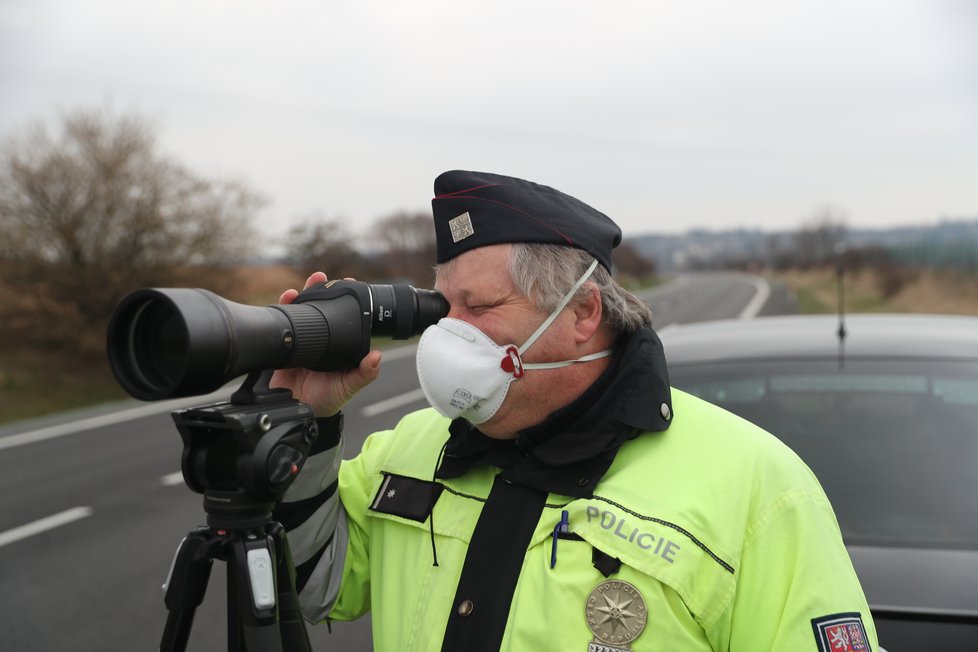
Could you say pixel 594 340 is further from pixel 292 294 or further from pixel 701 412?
pixel 292 294

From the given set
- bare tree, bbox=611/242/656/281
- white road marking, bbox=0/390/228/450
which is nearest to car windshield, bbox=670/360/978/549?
white road marking, bbox=0/390/228/450

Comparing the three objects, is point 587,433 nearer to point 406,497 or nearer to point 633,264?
point 406,497

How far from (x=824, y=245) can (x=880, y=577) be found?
78.6 meters

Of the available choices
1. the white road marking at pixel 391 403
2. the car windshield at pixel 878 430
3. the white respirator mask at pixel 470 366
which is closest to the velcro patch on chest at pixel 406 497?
the white respirator mask at pixel 470 366

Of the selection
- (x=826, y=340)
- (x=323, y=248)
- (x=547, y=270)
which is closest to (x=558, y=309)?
(x=547, y=270)

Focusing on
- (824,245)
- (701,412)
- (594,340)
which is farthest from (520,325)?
(824,245)

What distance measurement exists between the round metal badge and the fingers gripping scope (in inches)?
25.0

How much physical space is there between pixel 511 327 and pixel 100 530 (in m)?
4.63

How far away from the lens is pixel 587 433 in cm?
165

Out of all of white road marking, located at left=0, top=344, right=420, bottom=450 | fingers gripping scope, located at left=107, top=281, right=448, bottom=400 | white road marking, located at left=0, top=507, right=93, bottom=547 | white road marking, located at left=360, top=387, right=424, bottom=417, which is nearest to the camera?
fingers gripping scope, located at left=107, top=281, right=448, bottom=400

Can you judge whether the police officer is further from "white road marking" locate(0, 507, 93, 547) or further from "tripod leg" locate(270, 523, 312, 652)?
"white road marking" locate(0, 507, 93, 547)

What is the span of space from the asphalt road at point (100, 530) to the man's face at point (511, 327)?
212cm

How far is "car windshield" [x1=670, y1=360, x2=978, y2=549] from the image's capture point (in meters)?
2.25

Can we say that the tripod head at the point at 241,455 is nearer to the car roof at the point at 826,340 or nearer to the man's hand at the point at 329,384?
the man's hand at the point at 329,384
